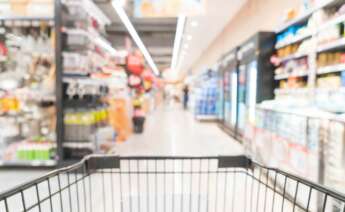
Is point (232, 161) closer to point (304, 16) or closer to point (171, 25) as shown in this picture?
point (304, 16)

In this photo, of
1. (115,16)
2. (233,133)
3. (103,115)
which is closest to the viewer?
(103,115)

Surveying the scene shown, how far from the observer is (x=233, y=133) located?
239 inches

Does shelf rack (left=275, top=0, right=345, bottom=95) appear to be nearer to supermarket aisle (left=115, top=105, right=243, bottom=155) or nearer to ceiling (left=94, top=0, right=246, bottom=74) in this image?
supermarket aisle (left=115, top=105, right=243, bottom=155)

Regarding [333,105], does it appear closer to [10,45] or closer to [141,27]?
[10,45]

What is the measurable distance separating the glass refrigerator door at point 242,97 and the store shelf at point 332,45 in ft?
8.20

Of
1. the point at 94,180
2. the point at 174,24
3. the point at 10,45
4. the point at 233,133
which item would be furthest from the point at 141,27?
the point at 94,180

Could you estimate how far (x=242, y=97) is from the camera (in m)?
5.76

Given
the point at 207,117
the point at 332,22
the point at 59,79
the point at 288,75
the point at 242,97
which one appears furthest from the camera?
the point at 207,117

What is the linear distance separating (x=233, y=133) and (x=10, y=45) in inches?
194

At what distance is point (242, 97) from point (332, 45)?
312 cm

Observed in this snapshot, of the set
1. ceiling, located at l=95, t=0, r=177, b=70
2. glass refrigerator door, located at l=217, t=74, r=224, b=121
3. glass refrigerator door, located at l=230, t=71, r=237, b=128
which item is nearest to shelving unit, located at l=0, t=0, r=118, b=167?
glass refrigerator door, located at l=230, t=71, r=237, b=128

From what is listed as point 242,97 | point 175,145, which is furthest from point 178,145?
point 242,97

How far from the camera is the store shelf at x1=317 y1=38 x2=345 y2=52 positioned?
8.37ft

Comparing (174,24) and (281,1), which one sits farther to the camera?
(174,24)
